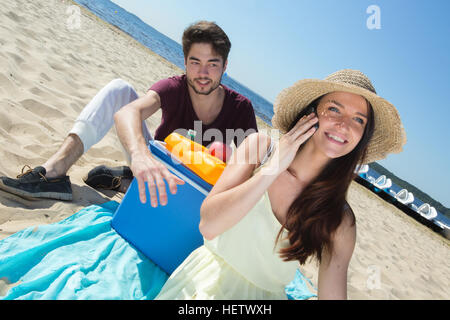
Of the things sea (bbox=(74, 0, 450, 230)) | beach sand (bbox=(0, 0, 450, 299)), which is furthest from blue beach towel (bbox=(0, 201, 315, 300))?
sea (bbox=(74, 0, 450, 230))

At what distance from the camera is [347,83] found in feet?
5.29

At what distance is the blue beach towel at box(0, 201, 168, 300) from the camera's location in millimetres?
1608

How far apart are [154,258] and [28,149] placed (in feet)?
4.85

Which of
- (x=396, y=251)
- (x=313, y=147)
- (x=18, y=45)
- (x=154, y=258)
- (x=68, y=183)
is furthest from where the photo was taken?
(x=396, y=251)

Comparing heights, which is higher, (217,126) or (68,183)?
(217,126)

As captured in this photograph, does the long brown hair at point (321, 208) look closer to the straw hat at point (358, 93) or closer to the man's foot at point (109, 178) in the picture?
the straw hat at point (358, 93)

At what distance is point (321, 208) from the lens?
68.7 inches

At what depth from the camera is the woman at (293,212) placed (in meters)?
1.56

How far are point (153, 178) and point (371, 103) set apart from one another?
1269mm

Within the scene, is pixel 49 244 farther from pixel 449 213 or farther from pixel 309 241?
pixel 449 213

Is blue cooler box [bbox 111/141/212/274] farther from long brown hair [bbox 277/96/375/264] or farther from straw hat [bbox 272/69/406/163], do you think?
straw hat [bbox 272/69/406/163]

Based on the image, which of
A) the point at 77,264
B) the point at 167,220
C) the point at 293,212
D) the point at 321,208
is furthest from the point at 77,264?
the point at 321,208

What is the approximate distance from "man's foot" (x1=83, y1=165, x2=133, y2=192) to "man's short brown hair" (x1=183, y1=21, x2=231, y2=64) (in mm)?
1295
